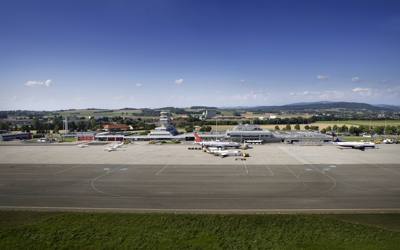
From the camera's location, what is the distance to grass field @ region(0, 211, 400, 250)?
22589 mm

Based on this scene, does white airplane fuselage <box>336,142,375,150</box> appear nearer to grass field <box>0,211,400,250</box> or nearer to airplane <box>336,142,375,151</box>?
airplane <box>336,142,375,151</box>

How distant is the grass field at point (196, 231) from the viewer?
22.6 meters

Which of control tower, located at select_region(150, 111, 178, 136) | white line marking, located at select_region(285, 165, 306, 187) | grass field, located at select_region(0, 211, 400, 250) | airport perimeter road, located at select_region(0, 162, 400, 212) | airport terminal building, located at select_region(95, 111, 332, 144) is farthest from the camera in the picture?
control tower, located at select_region(150, 111, 178, 136)

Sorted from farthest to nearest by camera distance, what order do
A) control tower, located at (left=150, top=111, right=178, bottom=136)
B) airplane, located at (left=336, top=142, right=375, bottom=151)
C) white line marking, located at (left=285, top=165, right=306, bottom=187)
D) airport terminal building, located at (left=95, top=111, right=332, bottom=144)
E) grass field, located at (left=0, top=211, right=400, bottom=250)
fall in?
control tower, located at (left=150, top=111, right=178, bottom=136), airport terminal building, located at (left=95, top=111, right=332, bottom=144), airplane, located at (left=336, top=142, right=375, bottom=151), white line marking, located at (left=285, top=165, right=306, bottom=187), grass field, located at (left=0, top=211, right=400, bottom=250)

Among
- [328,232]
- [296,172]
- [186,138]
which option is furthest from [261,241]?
[186,138]

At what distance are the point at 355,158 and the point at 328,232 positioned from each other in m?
41.4

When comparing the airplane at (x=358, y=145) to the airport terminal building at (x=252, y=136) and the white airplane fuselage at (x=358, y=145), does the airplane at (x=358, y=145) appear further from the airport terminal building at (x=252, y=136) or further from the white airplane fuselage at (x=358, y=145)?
the airport terminal building at (x=252, y=136)

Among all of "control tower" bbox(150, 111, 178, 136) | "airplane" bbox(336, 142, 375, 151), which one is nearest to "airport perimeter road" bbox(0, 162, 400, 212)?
"airplane" bbox(336, 142, 375, 151)

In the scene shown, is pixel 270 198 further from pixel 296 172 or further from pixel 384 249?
pixel 296 172

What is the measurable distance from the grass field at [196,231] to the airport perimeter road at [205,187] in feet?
8.29

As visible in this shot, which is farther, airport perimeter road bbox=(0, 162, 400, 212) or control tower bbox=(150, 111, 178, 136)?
Result: control tower bbox=(150, 111, 178, 136)

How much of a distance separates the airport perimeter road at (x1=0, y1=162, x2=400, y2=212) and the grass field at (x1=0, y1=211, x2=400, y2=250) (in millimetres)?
2527

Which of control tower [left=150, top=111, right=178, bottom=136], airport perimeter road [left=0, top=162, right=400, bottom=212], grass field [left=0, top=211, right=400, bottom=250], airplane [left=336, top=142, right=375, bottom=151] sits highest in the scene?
control tower [left=150, top=111, right=178, bottom=136]

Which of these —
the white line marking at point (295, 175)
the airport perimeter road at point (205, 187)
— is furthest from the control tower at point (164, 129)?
the white line marking at point (295, 175)
